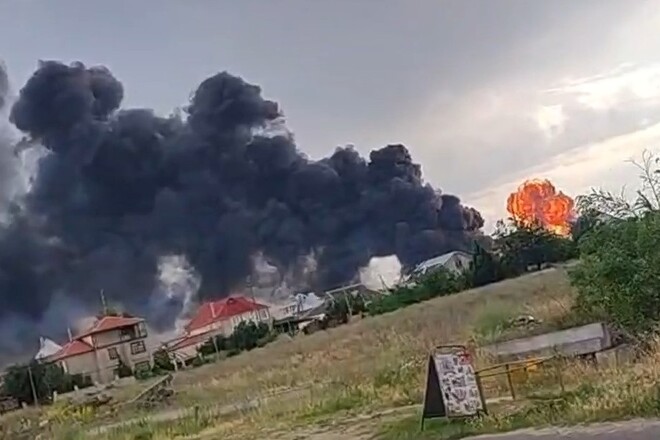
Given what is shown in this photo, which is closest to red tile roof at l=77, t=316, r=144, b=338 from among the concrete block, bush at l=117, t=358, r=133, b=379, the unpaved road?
bush at l=117, t=358, r=133, b=379

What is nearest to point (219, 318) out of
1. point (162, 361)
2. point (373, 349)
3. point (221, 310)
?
point (221, 310)

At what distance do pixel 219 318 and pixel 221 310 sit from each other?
4.30 feet

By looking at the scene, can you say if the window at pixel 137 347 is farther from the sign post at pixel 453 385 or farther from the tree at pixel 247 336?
the sign post at pixel 453 385

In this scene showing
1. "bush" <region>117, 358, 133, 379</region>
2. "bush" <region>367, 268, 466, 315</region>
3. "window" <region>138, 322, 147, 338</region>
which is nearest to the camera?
"bush" <region>367, 268, 466, 315</region>

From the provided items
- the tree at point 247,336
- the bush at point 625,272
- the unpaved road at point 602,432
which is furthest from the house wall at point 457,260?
the unpaved road at point 602,432

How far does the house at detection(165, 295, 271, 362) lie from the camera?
70.8 meters

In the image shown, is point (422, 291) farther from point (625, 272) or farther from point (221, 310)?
point (625, 272)

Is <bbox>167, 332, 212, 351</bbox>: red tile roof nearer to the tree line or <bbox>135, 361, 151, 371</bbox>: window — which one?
<bbox>135, 361, 151, 371</bbox>: window

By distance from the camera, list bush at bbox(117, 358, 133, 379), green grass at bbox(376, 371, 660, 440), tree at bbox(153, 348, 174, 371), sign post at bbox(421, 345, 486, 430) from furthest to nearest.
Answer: bush at bbox(117, 358, 133, 379) < tree at bbox(153, 348, 174, 371) < sign post at bbox(421, 345, 486, 430) < green grass at bbox(376, 371, 660, 440)

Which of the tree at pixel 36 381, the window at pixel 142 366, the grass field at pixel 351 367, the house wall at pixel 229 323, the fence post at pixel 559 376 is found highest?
the house wall at pixel 229 323

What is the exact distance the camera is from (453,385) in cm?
1148

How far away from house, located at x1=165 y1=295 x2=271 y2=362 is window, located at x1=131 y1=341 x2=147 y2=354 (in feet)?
6.36

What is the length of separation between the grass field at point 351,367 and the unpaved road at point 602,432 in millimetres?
6004

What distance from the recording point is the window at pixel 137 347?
227 feet
